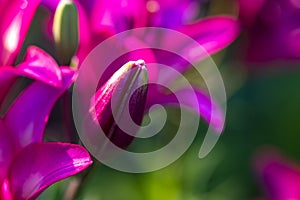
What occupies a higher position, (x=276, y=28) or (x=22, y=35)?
(x=22, y=35)

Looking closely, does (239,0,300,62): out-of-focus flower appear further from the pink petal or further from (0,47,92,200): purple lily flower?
(0,47,92,200): purple lily flower

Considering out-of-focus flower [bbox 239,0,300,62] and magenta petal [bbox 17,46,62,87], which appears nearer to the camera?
magenta petal [bbox 17,46,62,87]

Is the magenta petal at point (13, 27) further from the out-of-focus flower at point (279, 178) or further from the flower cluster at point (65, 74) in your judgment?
the out-of-focus flower at point (279, 178)

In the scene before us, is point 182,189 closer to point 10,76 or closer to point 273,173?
point 273,173

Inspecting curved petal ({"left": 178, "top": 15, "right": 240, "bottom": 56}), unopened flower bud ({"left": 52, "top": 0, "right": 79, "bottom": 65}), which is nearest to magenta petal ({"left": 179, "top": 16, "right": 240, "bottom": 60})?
curved petal ({"left": 178, "top": 15, "right": 240, "bottom": 56})

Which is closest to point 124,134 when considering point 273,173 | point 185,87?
point 185,87

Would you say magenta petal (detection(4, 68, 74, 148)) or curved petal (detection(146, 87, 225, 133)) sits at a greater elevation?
magenta petal (detection(4, 68, 74, 148))

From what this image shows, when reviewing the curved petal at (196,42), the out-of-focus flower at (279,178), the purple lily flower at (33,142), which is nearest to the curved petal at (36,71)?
the purple lily flower at (33,142)

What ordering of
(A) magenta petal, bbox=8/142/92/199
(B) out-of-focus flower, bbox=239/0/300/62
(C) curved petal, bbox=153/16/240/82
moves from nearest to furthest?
(A) magenta petal, bbox=8/142/92/199, (C) curved petal, bbox=153/16/240/82, (B) out-of-focus flower, bbox=239/0/300/62
